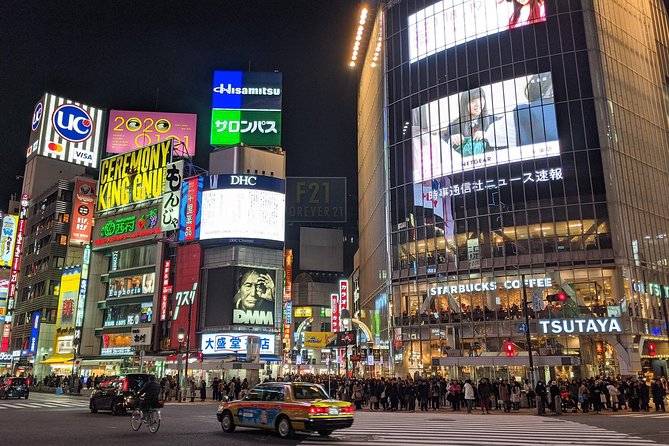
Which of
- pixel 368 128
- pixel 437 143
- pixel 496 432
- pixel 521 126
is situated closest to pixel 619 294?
pixel 521 126

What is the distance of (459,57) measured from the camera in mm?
50344

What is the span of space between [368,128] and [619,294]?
124 ft

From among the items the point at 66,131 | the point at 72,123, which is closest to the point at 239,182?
the point at 66,131

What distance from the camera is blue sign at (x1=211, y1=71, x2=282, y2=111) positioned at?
64.2 meters

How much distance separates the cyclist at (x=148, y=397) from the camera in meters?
15.9

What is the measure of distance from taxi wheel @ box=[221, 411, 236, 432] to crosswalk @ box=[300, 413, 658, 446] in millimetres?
2531

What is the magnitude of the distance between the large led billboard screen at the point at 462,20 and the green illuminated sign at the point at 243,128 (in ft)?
61.7

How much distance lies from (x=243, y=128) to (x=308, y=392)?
51.9 m

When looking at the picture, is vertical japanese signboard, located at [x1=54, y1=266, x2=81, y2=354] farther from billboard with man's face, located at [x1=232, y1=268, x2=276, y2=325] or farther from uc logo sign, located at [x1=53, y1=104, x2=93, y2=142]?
uc logo sign, located at [x1=53, y1=104, x2=93, y2=142]

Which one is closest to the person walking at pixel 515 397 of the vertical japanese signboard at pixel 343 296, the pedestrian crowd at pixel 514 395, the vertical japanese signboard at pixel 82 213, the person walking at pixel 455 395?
the pedestrian crowd at pixel 514 395

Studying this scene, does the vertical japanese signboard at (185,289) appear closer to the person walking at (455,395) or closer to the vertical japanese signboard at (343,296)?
the vertical japanese signboard at (343,296)

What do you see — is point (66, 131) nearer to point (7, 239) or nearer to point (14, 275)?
point (7, 239)

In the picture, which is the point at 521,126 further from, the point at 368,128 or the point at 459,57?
the point at 368,128

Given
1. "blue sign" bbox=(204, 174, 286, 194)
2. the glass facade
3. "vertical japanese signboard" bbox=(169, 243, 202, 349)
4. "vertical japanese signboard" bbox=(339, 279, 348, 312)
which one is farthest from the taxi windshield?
"vertical japanese signboard" bbox=(339, 279, 348, 312)
